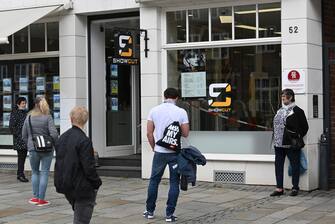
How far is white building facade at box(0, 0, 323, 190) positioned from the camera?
11102 mm

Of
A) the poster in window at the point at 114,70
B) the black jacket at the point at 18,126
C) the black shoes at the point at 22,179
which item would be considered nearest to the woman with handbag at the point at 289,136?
the poster in window at the point at 114,70

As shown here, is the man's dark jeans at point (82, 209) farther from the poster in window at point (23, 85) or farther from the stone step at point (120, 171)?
the poster in window at point (23, 85)

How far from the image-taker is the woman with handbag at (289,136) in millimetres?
10383

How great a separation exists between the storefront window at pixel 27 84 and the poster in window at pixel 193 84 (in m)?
3.26

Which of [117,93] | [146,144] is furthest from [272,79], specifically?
[117,93]

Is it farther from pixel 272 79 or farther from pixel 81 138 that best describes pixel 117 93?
pixel 81 138

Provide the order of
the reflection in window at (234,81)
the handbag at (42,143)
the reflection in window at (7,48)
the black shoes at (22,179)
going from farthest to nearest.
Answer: the reflection in window at (7,48), the black shoes at (22,179), the reflection in window at (234,81), the handbag at (42,143)

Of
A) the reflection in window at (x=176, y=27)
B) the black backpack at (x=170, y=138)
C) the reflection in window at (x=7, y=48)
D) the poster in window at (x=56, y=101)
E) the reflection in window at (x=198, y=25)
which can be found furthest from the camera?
the reflection in window at (x=7, y=48)

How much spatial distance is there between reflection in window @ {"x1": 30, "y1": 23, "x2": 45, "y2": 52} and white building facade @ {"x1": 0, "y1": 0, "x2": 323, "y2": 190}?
24mm

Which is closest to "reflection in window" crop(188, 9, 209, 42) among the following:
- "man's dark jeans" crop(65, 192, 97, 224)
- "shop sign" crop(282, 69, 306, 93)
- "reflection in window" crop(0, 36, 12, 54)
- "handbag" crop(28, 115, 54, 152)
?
"shop sign" crop(282, 69, 306, 93)

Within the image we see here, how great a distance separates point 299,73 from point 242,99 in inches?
54.3

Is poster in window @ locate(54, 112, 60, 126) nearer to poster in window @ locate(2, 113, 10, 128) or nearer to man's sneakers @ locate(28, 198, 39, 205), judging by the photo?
poster in window @ locate(2, 113, 10, 128)

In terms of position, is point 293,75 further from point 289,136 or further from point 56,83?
point 56,83

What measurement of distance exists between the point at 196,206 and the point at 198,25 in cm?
421
